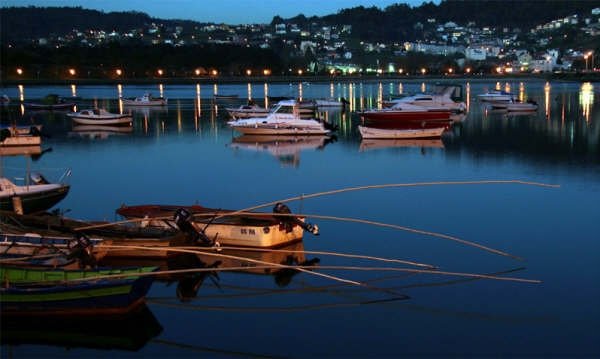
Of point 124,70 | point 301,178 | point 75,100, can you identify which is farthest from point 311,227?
point 124,70

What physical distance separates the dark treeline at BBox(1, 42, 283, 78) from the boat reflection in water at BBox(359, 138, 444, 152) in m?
89.2

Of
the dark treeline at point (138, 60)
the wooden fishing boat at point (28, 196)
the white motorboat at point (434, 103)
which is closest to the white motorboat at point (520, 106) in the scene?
the white motorboat at point (434, 103)

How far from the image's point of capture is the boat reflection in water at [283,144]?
24.7m

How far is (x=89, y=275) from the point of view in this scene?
28.6 ft

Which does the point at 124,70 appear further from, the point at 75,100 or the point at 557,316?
the point at 557,316

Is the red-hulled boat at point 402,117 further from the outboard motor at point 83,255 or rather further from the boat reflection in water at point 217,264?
the outboard motor at point 83,255

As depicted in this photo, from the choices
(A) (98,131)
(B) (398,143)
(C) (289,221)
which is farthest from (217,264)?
(A) (98,131)

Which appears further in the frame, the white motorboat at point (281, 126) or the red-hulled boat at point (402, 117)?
the red-hulled boat at point (402, 117)

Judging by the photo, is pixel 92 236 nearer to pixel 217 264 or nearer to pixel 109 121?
pixel 217 264

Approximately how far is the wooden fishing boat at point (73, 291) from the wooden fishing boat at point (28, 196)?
4839 mm

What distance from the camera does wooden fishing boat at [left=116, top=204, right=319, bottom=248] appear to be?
1162cm

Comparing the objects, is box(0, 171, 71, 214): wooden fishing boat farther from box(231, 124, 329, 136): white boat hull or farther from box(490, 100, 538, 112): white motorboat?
box(490, 100, 538, 112): white motorboat

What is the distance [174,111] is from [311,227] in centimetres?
3612

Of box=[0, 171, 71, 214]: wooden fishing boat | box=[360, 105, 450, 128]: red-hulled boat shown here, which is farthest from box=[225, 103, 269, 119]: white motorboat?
box=[0, 171, 71, 214]: wooden fishing boat
